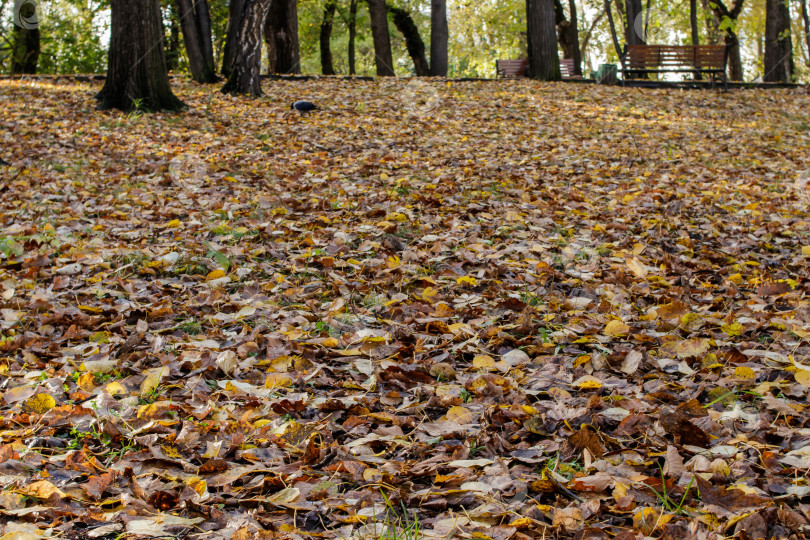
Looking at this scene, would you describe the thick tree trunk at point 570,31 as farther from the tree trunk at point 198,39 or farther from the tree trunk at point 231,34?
the tree trunk at point 198,39

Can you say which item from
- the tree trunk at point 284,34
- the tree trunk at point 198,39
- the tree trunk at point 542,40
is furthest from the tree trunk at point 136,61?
the tree trunk at point 542,40

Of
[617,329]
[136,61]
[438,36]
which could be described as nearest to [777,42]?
[438,36]

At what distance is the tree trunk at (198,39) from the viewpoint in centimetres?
1167

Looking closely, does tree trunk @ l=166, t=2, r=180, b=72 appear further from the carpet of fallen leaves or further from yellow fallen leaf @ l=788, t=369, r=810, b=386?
yellow fallen leaf @ l=788, t=369, r=810, b=386

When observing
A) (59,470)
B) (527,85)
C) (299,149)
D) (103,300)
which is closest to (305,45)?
(527,85)

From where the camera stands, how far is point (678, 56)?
12.9m

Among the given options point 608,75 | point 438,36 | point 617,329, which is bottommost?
point 617,329

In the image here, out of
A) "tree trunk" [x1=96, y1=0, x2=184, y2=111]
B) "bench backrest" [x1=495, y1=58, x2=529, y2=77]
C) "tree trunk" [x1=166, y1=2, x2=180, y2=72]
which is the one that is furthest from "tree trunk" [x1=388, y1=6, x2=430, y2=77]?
"tree trunk" [x1=96, y1=0, x2=184, y2=111]

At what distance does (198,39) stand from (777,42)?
12656mm

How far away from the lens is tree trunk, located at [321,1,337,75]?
19.8m

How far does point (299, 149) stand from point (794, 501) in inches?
251

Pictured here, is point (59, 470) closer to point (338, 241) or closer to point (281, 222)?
point (338, 241)

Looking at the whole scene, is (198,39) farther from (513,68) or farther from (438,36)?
(513,68)

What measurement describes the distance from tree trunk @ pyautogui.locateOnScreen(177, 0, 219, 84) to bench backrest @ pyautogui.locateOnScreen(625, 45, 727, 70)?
809cm
